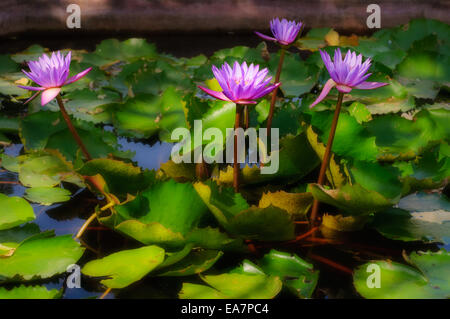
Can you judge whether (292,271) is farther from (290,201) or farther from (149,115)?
(149,115)

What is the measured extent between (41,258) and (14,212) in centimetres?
15

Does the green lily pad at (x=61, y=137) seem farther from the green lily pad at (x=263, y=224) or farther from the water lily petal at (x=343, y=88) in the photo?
the water lily petal at (x=343, y=88)

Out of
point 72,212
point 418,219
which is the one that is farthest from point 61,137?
point 418,219

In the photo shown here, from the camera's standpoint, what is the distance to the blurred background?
7.12 ft

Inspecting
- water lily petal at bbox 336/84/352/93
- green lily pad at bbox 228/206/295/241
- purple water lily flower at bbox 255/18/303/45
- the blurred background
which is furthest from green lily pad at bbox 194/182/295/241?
the blurred background

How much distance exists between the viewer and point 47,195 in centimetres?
103

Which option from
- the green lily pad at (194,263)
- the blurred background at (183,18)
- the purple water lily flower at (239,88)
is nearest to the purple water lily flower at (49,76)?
the purple water lily flower at (239,88)

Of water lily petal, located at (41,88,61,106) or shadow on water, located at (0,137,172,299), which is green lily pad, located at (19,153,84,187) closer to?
shadow on water, located at (0,137,172,299)

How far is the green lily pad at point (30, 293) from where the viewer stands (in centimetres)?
77

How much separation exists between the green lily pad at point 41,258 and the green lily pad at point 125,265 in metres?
0.05

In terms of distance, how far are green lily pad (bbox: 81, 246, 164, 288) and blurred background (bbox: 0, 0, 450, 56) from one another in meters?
1.44

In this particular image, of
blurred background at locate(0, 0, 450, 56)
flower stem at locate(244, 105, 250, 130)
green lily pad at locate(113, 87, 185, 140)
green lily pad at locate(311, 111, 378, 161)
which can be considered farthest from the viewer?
blurred background at locate(0, 0, 450, 56)
